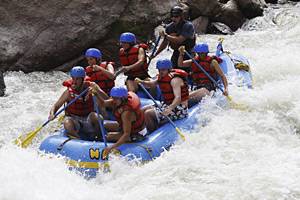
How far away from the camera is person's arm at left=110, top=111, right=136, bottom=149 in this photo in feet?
19.9

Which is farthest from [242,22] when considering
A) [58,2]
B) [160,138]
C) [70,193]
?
[70,193]

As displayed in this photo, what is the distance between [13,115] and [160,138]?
11.4 ft

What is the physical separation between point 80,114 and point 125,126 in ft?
2.96

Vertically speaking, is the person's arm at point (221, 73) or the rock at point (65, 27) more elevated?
the person's arm at point (221, 73)

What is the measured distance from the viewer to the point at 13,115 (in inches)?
348

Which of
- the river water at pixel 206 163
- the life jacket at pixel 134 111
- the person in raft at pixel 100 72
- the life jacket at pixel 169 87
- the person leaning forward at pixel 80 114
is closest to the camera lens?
the river water at pixel 206 163

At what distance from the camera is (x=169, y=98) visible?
22.8ft

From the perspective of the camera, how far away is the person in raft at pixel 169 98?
22.3 feet

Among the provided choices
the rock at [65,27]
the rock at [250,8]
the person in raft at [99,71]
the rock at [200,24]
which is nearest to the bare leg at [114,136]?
the person in raft at [99,71]

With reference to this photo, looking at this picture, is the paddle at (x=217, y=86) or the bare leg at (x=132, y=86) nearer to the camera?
the paddle at (x=217, y=86)

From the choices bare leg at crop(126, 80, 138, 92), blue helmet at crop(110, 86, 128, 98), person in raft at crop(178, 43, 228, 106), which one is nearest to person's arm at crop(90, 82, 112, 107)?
blue helmet at crop(110, 86, 128, 98)

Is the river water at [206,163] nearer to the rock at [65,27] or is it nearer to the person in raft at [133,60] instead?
the person in raft at [133,60]

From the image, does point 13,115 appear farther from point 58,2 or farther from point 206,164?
point 206,164

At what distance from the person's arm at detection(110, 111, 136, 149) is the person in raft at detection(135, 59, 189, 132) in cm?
71
